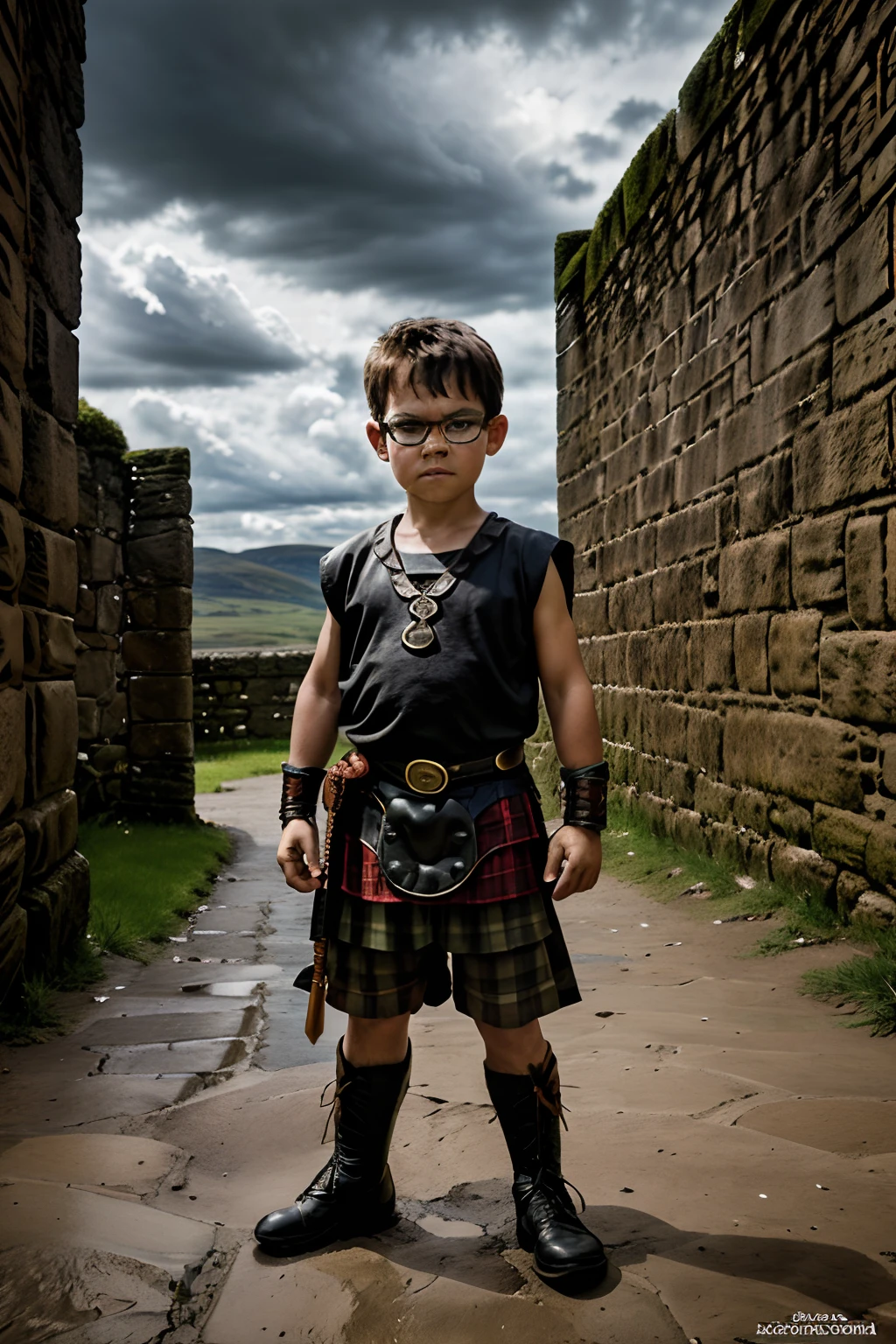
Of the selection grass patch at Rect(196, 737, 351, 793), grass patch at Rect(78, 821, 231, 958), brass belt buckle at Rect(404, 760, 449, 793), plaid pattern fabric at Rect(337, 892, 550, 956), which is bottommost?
grass patch at Rect(196, 737, 351, 793)

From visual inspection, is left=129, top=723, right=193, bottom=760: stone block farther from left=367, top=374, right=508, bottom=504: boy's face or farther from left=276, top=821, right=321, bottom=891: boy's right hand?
left=367, top=374, right=508, bottom=504: boy's face

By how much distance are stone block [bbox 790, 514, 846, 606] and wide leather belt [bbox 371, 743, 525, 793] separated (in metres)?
2.26

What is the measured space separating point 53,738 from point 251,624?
13765 cm

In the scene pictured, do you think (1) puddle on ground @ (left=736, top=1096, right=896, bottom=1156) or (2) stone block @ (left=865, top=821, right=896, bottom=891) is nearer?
(1) puddle on ground @ (left=736, top=1096, right=896, bottom=1156)

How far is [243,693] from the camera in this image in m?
15.1

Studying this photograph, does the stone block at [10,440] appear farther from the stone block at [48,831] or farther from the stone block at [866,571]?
the stone block at [866,571]

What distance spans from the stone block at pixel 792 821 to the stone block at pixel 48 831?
8.80 ft

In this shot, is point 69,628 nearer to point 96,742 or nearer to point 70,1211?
point 70,1211

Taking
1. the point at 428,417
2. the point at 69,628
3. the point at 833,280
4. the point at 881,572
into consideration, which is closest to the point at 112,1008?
the point at 69,628

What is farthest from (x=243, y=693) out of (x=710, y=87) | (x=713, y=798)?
(x=710, y=87)

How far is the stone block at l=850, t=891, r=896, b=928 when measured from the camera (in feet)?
10.9

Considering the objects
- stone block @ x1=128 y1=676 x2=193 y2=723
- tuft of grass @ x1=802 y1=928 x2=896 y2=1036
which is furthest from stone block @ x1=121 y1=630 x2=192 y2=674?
tuft of grass @ x1=802 y1=928 x2=896 y2=1036

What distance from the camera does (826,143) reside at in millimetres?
3891

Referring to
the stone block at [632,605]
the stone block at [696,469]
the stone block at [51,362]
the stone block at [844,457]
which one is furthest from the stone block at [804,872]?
the stone block at [51,362]
